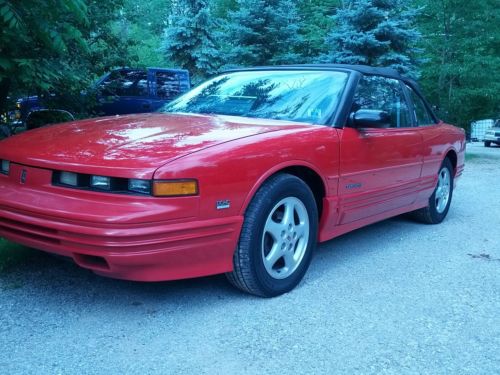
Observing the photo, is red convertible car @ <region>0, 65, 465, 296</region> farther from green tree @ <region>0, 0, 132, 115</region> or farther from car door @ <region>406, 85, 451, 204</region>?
green tree @ <region>0, 0, 132, 115</region>

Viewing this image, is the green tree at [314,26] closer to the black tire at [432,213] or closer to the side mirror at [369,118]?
the black tire at [432,213]

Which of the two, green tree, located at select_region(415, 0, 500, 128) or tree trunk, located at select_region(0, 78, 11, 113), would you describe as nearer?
tree trunk, located at select_region(0, 78, 11, 113)

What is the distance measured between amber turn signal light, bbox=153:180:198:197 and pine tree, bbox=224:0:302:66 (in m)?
12.5

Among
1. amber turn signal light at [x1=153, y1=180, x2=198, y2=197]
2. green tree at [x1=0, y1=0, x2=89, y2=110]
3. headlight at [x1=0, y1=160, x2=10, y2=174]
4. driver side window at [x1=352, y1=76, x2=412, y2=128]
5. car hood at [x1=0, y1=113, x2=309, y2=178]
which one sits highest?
green tree at [x1=0, y1=0, x2=89, y2=110]

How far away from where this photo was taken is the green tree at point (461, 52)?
48.4 ft

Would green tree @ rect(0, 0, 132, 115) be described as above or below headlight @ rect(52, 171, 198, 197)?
above

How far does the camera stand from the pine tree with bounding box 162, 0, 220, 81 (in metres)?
17.9

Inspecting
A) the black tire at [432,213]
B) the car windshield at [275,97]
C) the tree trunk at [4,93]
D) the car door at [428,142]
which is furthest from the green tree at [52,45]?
the black tire at [432,213]

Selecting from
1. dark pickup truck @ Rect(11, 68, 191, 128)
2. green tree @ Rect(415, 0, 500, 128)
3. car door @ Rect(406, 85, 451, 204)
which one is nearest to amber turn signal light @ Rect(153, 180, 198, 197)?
car door @ Rect(406, 85, 451, 204)

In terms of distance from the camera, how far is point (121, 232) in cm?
251

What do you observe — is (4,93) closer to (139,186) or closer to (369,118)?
(139,186)

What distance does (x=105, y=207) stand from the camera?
101 inches

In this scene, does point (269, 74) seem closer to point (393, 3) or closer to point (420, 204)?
point (420, 204)

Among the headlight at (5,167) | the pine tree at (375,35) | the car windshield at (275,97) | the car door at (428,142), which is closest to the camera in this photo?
the headlight at (5,167)
